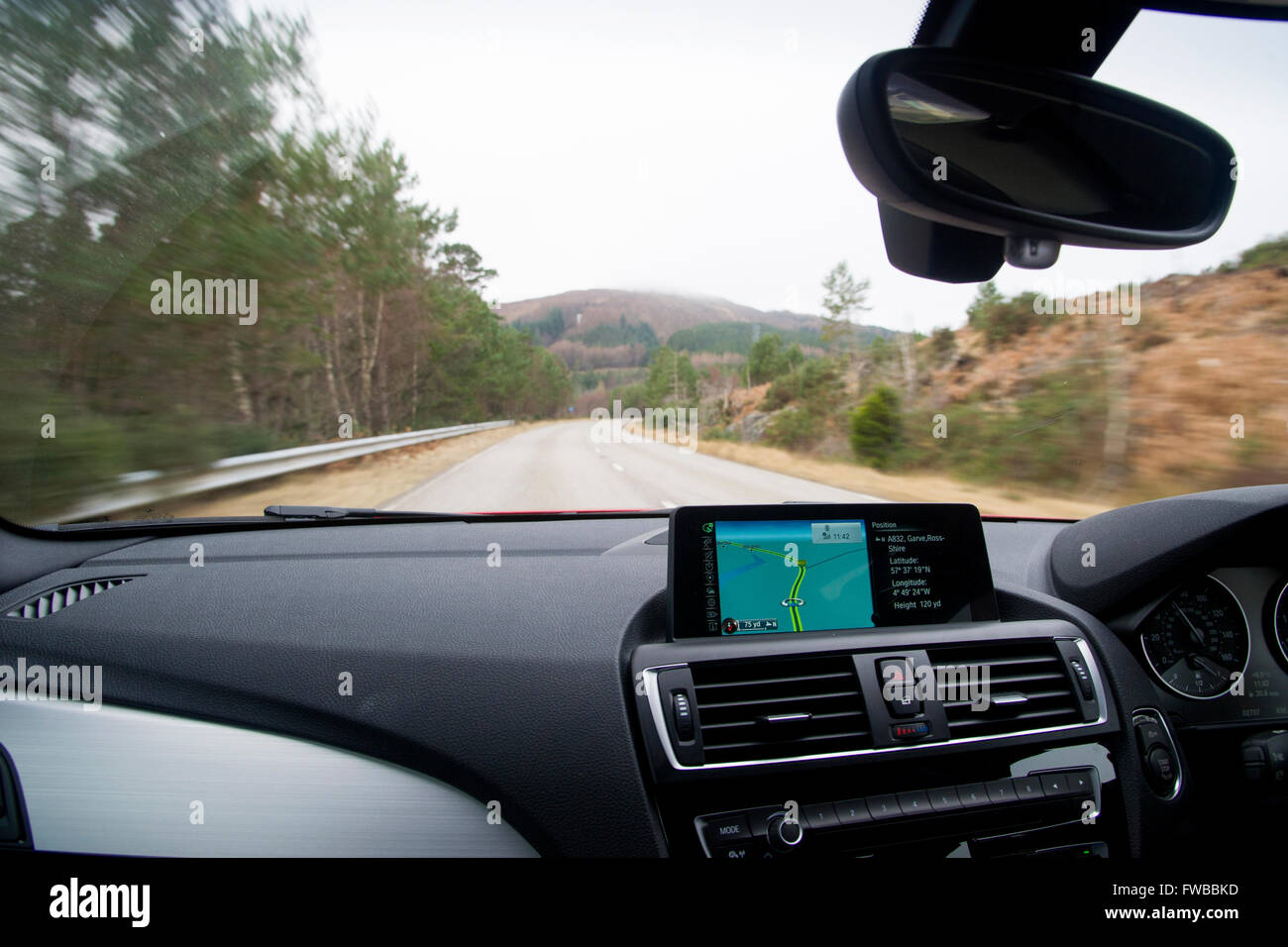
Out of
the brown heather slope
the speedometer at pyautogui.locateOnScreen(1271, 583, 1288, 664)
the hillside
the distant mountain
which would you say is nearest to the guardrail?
Answer: the distant mountain

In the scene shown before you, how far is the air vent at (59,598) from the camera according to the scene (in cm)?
267

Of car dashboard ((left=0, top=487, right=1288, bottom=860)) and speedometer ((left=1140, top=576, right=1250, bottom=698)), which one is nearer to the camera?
car dashboard ((left=0, top=487, right=1288, bottom=860))

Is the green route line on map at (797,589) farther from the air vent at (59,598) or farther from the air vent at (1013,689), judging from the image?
the air vent at (59,598)

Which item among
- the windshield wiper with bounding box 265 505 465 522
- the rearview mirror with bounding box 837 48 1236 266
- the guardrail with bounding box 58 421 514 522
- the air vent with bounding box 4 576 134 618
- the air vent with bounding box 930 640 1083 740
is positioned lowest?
the air vent with bounding box 930 640 1083 740

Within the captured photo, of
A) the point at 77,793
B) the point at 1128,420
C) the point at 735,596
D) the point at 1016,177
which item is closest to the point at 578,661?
the point at 735,596

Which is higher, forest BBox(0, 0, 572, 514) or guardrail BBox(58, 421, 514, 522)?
forest BBox(0, 0, 572, 514)

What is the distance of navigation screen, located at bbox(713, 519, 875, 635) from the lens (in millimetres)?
2396

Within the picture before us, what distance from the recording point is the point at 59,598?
277 centimetres

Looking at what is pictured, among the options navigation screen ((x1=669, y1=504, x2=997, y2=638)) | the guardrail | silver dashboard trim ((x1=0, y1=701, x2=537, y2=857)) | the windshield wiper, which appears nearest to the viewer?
silver dashboard trim ((x1=0, y1=701, x2=537, y2=857))

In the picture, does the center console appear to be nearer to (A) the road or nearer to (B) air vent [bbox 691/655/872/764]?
(B) air vent [bbox 691/655/872/764]

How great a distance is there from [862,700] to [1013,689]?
0.60 m

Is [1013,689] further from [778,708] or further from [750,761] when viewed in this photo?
[750,761]

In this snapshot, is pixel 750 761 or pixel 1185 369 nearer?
pixel 750 761

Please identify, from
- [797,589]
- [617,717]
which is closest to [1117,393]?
[797,589]
